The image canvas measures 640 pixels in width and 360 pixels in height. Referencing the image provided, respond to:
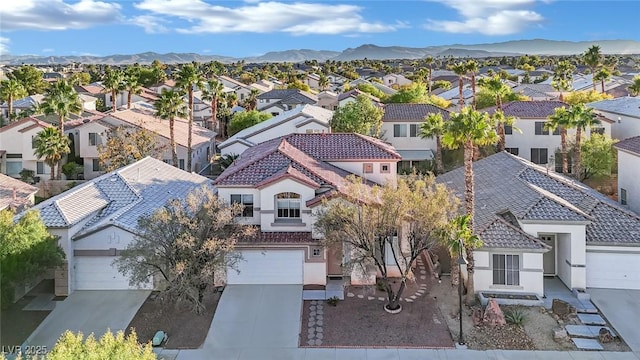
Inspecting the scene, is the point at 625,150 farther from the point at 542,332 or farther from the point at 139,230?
the point at 139,230

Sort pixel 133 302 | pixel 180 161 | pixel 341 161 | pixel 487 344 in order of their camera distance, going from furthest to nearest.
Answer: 1. pixel 180 161
2. pixel 341 161
3. pixel 133 302
4. pixel 487 344

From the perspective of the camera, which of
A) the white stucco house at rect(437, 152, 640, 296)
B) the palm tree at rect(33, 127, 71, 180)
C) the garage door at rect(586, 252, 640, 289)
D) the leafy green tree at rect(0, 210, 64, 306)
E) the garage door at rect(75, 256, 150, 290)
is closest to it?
the leafy green tree at rect(0, 210, 64, 306)

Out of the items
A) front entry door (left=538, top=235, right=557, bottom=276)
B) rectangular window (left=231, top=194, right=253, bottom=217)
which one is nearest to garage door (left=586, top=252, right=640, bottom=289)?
front entry door (left=538, top=235, right=557, bottom=276)

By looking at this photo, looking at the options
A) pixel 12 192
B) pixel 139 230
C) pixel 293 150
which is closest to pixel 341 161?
pixel 293 150

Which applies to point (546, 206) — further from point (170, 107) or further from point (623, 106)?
point (170, 107)

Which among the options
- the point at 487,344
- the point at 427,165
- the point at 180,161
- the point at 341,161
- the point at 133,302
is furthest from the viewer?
the point at 180,161

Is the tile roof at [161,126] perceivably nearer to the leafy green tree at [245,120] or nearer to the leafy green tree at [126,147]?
the leafy green tree at [126,147]

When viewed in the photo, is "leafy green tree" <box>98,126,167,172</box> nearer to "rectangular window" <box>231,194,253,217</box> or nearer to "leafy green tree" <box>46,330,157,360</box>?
"rectangular window" <box>231,194,253,217</box>

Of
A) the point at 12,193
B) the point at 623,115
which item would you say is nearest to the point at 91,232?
the point at 12,193
